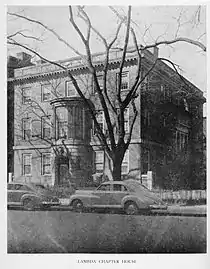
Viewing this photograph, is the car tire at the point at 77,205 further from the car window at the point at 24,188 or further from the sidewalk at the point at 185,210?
the sidewalk at the point at 185,210

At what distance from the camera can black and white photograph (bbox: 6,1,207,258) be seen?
3369 millimetres

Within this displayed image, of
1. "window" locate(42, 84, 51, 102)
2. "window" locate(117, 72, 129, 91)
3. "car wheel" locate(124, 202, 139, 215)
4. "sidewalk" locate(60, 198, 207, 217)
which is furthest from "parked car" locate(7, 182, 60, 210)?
"window" locate(117, 72, 129, 91)

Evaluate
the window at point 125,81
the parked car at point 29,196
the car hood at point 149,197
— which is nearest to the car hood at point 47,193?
the parked car at point 29,196

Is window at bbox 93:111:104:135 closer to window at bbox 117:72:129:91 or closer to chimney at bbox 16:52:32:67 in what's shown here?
window at bbox 117:72:129:91

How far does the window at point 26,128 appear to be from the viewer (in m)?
3.44

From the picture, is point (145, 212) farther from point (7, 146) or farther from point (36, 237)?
point (7, 146)

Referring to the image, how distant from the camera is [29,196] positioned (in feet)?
11.2

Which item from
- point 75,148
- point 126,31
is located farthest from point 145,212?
point 126,31

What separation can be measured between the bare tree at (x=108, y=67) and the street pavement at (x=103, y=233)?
27cm

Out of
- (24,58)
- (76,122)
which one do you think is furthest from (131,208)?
(24,58)

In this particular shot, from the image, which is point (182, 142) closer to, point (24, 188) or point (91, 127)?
point (91, 127)

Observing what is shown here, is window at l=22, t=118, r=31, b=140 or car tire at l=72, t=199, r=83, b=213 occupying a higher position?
window at l=22, t=118, r=31, b=140

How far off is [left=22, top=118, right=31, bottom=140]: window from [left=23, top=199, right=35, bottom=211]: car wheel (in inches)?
13.3

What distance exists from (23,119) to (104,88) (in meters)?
0.47
